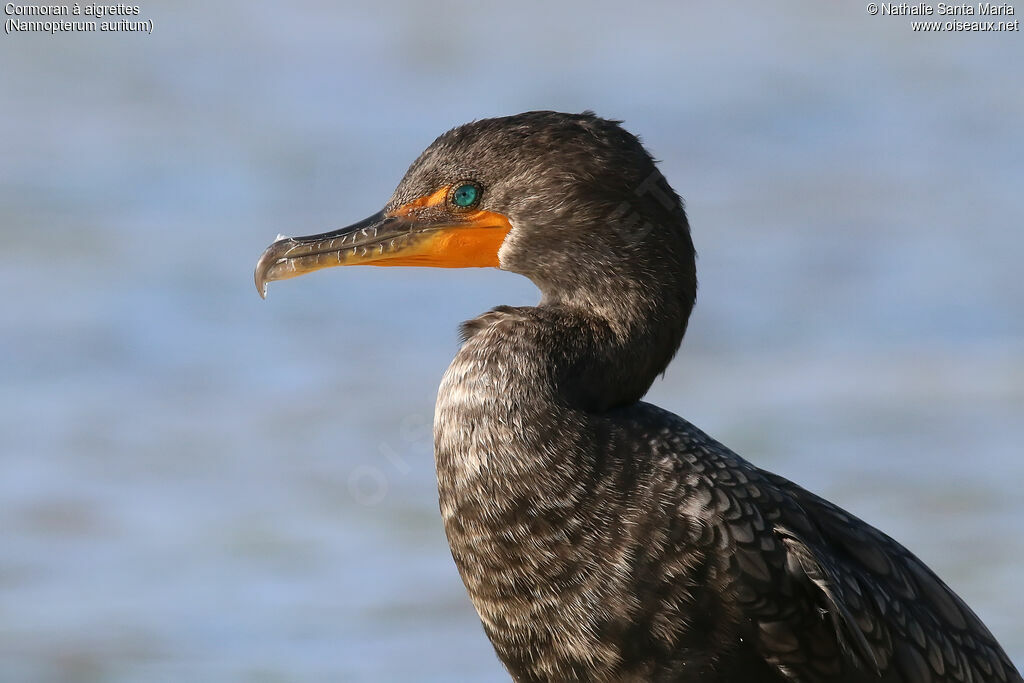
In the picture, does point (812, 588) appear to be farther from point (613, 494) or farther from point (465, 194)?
point (465, 194)

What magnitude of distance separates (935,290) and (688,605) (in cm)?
806

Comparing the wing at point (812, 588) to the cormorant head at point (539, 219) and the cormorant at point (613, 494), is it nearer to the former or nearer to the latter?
the cormorant at point (613, 494)

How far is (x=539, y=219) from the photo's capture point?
18.8 ft

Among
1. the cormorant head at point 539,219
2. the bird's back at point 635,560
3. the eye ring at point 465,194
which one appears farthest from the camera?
the eye ring at point 465,194

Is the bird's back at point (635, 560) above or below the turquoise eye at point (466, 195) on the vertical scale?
below

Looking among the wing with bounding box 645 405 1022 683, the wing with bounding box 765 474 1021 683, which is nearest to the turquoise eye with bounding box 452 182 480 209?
the wing with bounding box 645 405 1022 683

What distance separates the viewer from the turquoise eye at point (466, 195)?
5867 mm

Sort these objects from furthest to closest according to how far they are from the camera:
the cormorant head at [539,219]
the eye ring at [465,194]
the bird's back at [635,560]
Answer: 1. the eye ring at [465,194]
2. the cormorant head at [539,219]
3. the bird's back at [635,560]

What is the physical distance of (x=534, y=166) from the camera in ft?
18.8

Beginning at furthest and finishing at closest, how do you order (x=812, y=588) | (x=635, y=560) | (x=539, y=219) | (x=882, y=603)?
(x=539, y=219) → (x=882, y=603) → (x=812, y=588) → (x=635, y=560)

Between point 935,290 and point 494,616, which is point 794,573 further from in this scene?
point 935,290

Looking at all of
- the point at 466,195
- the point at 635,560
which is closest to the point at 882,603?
the point at 635,560

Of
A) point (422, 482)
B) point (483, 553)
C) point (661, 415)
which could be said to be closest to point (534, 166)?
point (661, 415)

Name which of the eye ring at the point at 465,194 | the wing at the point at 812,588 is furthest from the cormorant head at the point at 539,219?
the wing at the point at 812,588
